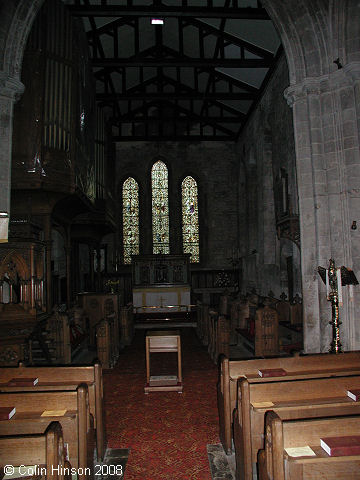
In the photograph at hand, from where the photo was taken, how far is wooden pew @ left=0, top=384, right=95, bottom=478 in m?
2.75

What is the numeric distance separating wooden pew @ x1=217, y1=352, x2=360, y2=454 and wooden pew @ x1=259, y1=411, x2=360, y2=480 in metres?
1.42

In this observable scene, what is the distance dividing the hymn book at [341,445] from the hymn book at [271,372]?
52.4 inches

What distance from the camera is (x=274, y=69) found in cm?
1245

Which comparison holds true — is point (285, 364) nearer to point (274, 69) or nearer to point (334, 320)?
point (334, 320)

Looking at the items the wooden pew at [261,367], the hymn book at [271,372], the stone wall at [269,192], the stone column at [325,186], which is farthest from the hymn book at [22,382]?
the stone wall at [269,192]

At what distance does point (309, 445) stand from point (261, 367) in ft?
5.20

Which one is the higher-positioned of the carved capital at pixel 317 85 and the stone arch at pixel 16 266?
the carved capital at pixel 317 85

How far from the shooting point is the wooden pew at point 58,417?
2746 mm

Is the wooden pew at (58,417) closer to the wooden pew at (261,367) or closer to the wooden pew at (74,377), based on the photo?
the wooden pew at (74,377)

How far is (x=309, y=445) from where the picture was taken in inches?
86.5

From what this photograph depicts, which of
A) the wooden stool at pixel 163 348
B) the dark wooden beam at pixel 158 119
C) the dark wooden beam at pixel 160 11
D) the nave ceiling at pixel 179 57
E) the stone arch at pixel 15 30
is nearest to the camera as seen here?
the wooden stool at pixel 163 348

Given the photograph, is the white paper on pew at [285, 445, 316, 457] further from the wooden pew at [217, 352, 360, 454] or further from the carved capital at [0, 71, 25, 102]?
the carved capital at [0, 71, 25, 102]

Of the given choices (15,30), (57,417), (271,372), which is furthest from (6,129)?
(271,372)

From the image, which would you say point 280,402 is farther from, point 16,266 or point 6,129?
point 6,129
